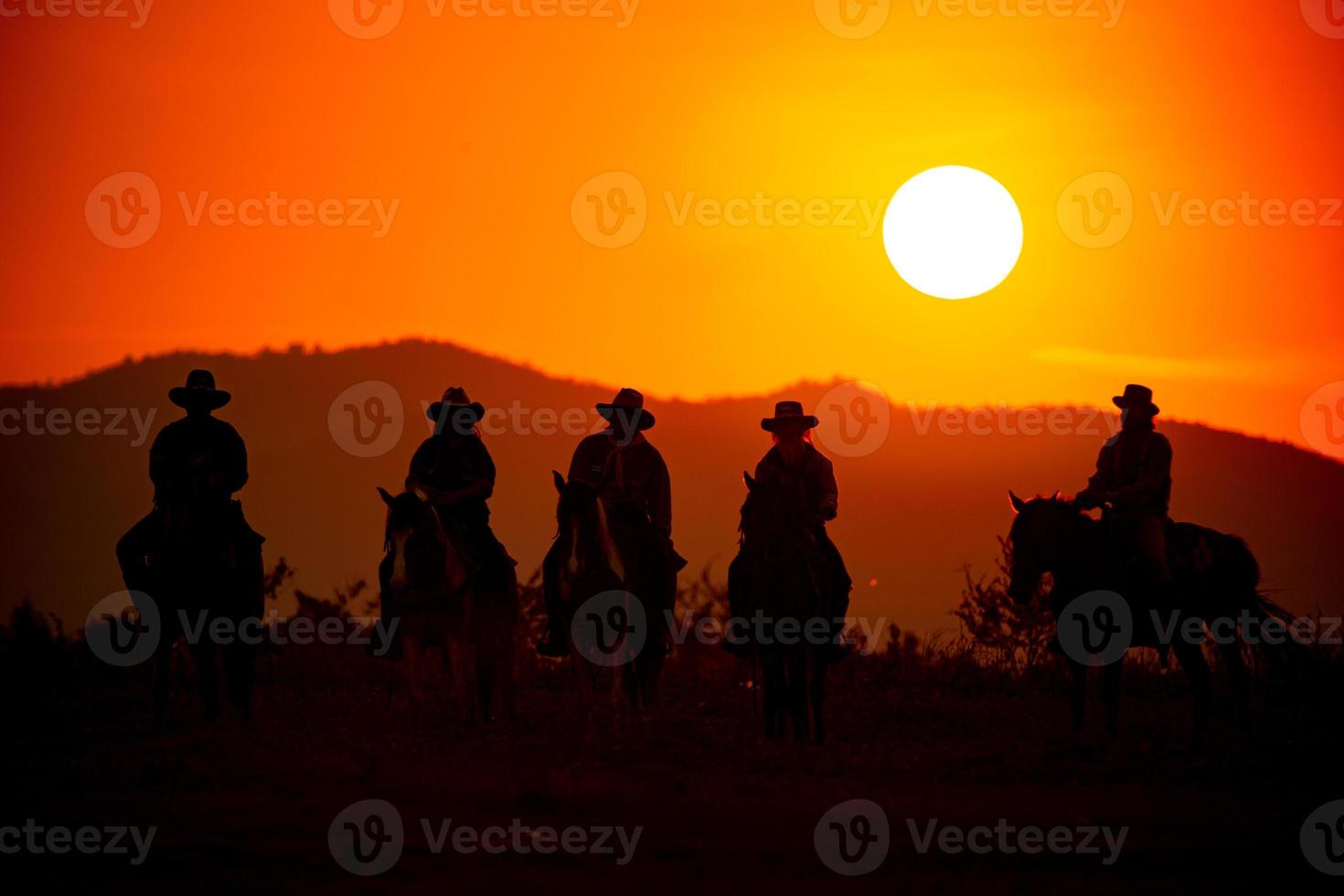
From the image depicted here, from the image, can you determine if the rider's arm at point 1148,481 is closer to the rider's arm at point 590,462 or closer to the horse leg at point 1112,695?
the horse leg at point 1112,695

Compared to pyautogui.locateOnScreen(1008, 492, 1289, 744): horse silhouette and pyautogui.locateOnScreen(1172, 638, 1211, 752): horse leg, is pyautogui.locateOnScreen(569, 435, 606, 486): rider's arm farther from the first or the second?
pyautogui.locateOnScreen(1172, 638, 1211, 752): horse leg

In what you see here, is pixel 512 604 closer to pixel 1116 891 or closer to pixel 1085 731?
pixel 1085 731

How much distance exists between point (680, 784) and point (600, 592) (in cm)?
335

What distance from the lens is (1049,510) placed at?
14.9 metres

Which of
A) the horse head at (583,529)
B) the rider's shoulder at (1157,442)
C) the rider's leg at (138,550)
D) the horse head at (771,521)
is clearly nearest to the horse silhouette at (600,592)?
the horse head at (583,529)

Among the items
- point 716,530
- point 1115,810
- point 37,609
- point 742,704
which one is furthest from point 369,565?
point 1115,810

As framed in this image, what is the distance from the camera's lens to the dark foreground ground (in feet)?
29.7

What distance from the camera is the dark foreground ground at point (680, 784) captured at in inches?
356

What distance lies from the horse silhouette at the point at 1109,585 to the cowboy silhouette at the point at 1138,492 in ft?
0.46

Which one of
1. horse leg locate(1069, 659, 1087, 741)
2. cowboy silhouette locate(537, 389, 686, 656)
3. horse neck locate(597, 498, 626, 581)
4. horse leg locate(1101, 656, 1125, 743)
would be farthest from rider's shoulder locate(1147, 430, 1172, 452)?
horse neck locate(597, 498, 626, 581)

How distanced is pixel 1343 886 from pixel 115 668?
14973 millimetres

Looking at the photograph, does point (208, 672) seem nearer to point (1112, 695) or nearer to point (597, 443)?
point (597, 443)

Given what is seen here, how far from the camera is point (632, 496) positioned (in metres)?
15.6

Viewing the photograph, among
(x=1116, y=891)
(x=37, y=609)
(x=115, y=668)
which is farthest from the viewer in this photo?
(x=37, y=609)
